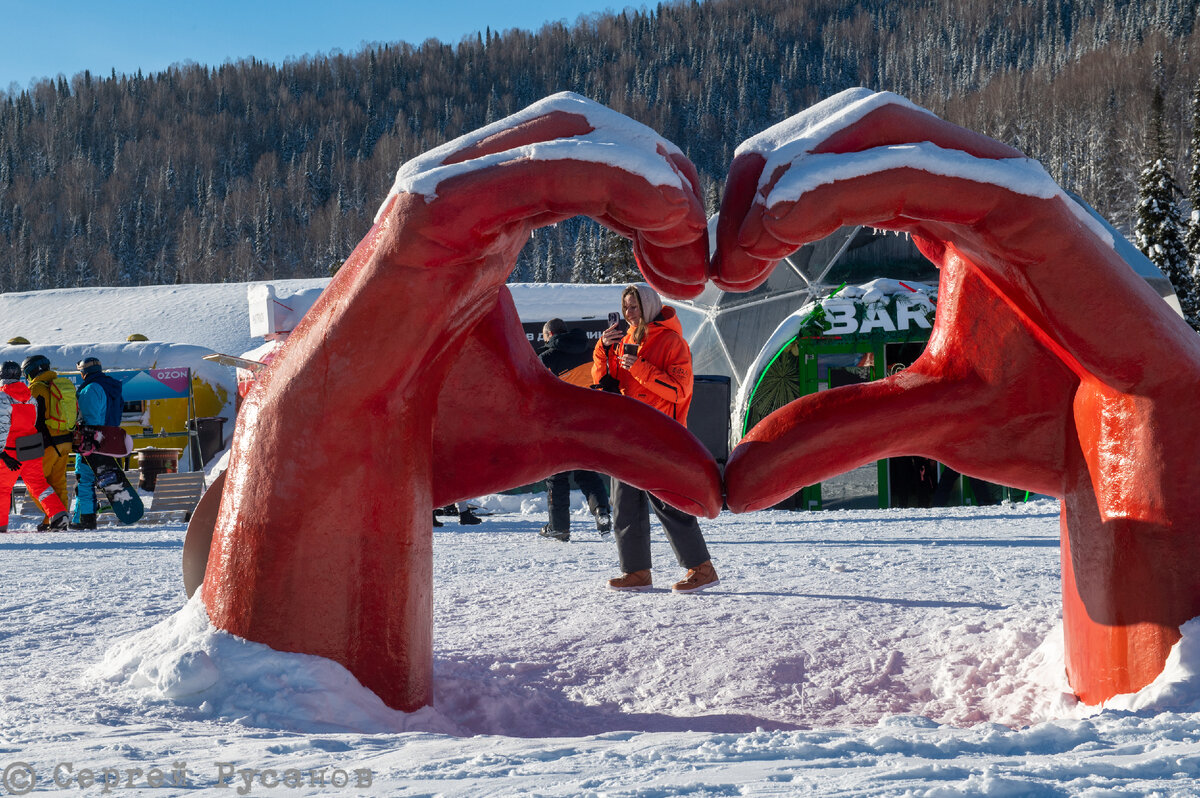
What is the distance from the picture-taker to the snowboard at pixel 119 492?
8375mm

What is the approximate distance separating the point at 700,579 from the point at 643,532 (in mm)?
383

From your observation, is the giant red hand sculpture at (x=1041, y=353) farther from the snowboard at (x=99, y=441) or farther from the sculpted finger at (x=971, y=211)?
the snowboard at (x=99, y=441)

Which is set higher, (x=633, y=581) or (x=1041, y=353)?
(x=1041, y=353)

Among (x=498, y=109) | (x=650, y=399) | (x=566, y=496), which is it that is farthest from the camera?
(x=498, y=109)

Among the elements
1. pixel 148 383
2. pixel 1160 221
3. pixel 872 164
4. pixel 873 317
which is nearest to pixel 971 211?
pixel 872 164

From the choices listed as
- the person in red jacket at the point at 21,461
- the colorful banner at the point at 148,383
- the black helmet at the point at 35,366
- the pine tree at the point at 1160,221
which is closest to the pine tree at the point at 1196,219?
the pine tree at the point at 1160,221

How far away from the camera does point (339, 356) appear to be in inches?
84.2

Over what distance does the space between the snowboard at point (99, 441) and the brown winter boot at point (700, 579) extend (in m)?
5.90

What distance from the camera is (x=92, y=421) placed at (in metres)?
8.33

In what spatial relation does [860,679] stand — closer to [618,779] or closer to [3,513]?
[618,779]

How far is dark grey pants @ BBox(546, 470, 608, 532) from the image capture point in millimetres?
6496

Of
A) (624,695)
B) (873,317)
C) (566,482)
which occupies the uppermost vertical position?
(873,317)

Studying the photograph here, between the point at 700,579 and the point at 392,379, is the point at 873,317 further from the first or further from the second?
the point at 392,379

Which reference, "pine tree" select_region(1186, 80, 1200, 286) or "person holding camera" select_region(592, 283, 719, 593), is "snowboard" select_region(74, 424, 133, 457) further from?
"pine tree" select_region(1186, 80, 1200, 286)
